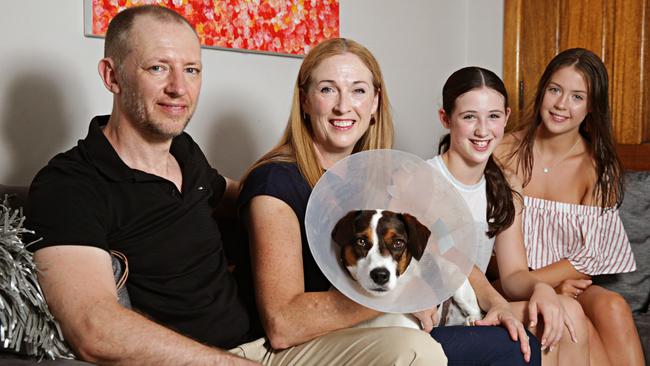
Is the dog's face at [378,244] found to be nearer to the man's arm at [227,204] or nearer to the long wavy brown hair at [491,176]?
the man's arm at [227,204]

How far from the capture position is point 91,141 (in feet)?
5.36

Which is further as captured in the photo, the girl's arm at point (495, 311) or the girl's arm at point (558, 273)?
the girl's arm at point (558, 273)

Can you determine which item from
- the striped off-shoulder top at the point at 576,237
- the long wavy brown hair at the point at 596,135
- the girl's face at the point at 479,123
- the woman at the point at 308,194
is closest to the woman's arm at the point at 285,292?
the woman at the point at 308,194

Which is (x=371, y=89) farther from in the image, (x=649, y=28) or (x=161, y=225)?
(x=649, y=28)

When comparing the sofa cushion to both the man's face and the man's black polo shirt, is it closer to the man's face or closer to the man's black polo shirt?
the man's black polo shirt

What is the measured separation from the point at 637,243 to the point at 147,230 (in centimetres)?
192

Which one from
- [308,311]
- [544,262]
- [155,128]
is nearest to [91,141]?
[155,128]

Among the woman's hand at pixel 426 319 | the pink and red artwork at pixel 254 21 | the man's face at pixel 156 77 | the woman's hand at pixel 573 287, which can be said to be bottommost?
the woman's hand at pixel 573 287

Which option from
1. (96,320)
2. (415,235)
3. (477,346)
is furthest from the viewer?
(477,346)

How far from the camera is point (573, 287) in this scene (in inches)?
95.7

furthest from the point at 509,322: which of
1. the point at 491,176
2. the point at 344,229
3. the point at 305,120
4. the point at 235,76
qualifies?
the point at 235,76

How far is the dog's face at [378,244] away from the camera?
62.0 inches

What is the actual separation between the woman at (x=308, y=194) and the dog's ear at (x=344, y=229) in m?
0.12

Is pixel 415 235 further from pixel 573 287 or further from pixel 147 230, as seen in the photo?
pixel 573 287
